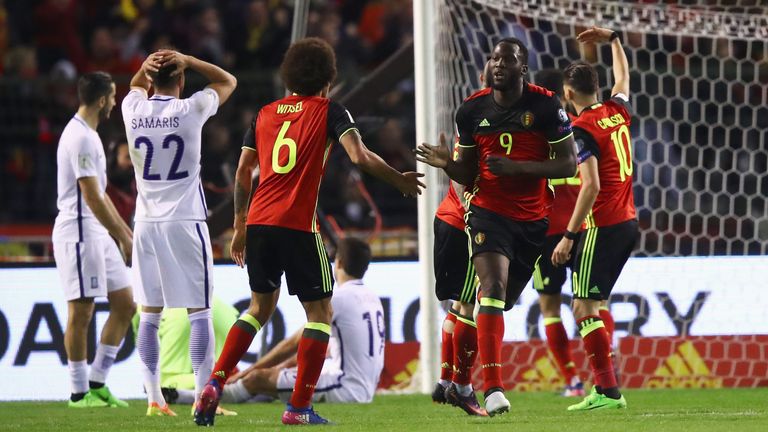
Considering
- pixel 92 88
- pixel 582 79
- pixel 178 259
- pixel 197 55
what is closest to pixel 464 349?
pixel 178 259

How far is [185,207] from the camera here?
287 inches

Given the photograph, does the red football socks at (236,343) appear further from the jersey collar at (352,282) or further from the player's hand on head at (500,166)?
the jersey collar at (352,282)

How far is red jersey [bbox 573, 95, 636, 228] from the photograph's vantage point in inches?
300

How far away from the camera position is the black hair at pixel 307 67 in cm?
651

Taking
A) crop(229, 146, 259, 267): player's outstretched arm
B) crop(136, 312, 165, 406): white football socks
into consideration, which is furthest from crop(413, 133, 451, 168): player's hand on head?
crop(136, 312, 165, 406): white football socks

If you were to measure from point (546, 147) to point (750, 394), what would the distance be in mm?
3207

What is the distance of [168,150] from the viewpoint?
729cm

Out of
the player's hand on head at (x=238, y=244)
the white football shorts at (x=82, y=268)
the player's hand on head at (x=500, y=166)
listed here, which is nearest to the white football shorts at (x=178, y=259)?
the player's hand on head at (x=238, y=244)

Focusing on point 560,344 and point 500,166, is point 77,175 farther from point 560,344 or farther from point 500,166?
point 560,344

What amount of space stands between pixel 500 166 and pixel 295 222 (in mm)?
1067

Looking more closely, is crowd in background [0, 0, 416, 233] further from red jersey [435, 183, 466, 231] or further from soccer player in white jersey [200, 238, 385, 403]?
red jersey [435, 183, 466, 231]

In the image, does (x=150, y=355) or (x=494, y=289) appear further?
(x=150, y=355)

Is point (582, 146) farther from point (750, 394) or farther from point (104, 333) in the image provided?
point (104, 333)

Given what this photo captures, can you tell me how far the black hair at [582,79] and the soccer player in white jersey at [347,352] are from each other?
1.89 meters
